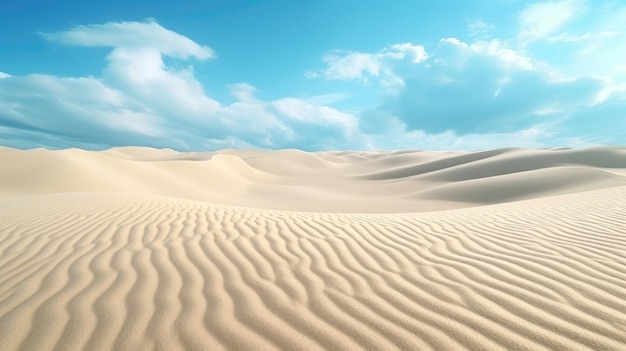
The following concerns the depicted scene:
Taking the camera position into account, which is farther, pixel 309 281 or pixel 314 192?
pixel 314 192

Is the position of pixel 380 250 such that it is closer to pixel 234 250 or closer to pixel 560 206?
pixel 234 250

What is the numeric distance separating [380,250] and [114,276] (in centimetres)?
298

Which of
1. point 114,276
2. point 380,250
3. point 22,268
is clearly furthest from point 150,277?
point 380,250

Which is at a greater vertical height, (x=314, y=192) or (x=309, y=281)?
(x=309, y=281)

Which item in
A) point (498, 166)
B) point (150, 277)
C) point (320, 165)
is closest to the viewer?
point (150, 277)

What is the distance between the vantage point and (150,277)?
309 cm

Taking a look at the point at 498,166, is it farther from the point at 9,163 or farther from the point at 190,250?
the point at 9,163

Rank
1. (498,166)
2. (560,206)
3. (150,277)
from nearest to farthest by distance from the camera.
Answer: (150,277) → (560,206) → (498,166)

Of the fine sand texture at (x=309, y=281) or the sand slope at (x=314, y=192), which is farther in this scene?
the sand slope at (x=314, y=192)

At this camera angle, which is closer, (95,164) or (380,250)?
(380,250)

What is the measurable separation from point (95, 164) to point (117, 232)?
19.3m

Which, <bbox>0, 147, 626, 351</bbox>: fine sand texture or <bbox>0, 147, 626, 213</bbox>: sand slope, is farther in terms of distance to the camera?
<bbox>0, 147, 626, 213</bbox>: sand slope

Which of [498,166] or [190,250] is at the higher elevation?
[498,166]

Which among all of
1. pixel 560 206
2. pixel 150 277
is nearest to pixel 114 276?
pixel 150 277
